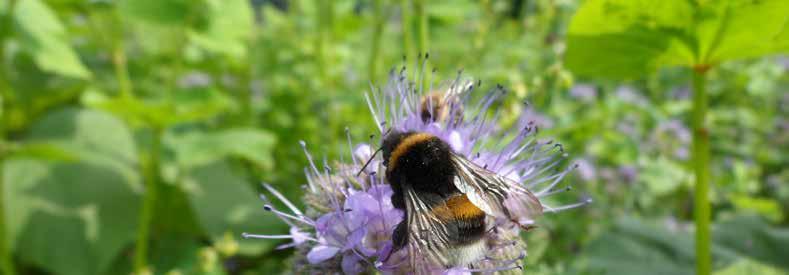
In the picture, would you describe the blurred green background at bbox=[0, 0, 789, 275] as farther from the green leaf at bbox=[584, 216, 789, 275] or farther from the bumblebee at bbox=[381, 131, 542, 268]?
the bumblebee at bbox=[381, 131, 542, 268]

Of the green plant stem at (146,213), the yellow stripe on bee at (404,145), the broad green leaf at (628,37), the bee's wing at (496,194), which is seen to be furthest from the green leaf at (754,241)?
the green plant stem at (146,213)

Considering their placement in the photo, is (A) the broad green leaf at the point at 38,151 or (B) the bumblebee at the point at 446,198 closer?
(B) the bumblebee at the point at 446,198

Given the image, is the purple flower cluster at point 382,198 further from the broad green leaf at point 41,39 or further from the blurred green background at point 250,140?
the broad green leaf at point 41,39

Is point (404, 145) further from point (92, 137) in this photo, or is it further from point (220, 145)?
point (92, 137)

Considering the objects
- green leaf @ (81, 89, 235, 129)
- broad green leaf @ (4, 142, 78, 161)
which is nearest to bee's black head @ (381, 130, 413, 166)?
green leaf @ (81, 89, 235, 129)

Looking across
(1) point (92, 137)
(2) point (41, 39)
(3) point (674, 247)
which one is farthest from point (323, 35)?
(3) point (674, 247)

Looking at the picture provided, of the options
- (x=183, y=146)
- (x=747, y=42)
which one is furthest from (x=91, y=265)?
(x=747, y=42)

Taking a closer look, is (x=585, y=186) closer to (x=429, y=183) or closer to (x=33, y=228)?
(x=429, y=183)
